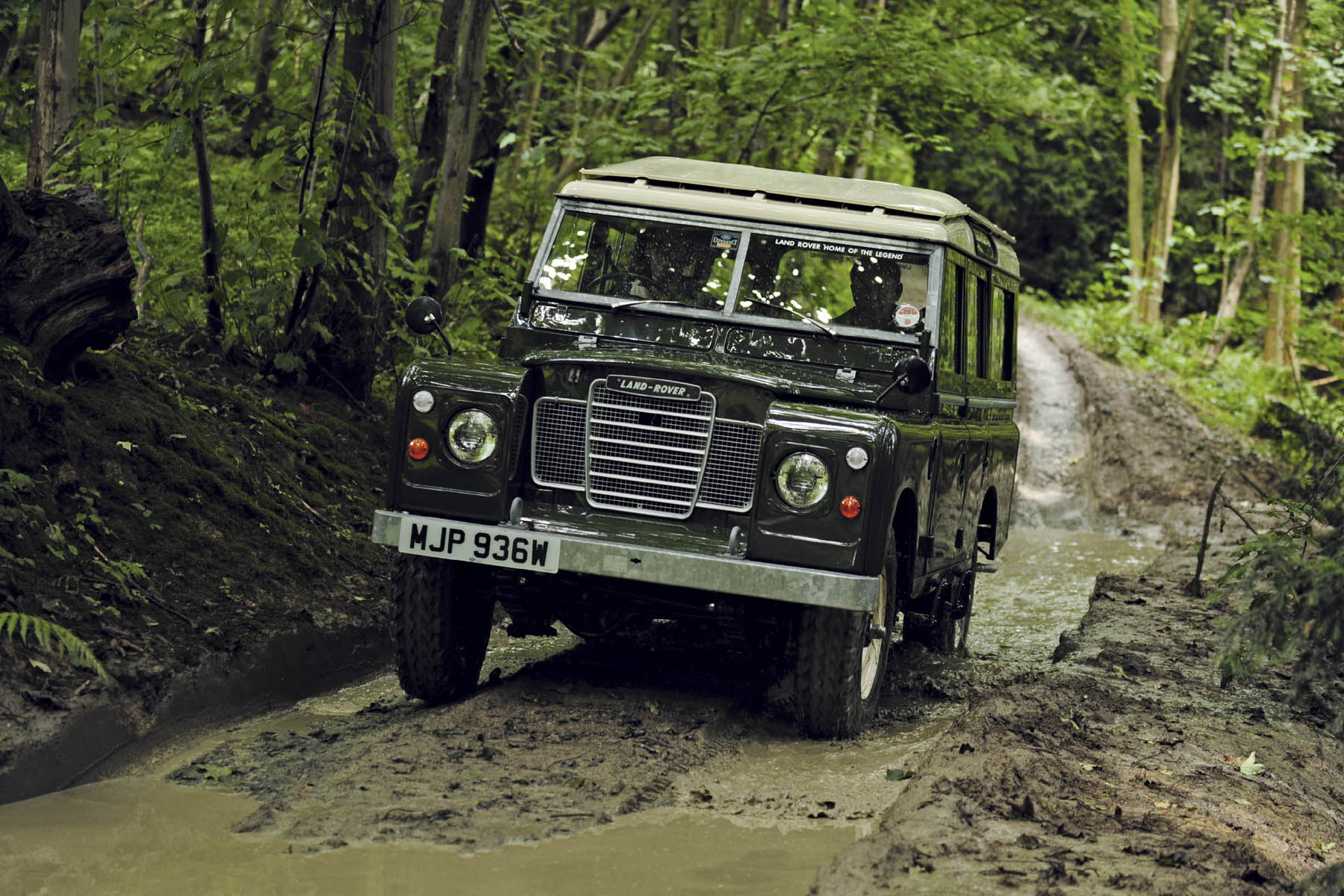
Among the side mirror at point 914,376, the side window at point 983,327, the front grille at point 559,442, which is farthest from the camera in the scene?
the side window at point 983,327

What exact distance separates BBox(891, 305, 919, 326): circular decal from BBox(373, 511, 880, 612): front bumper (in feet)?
5.37

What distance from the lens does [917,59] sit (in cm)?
1359

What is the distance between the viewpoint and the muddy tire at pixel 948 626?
8.84 metres

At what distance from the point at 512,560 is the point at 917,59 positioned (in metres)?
9.19

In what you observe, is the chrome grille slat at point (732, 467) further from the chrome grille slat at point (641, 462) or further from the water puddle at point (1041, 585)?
the water puddle at point (1041, 585)

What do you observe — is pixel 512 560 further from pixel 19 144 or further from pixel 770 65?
pixel 770 65

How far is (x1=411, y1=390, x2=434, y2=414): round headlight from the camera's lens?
20.3 feet

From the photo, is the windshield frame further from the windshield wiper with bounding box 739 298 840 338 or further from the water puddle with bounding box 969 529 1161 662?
the water puddle with bounding box 969 529 1161 662

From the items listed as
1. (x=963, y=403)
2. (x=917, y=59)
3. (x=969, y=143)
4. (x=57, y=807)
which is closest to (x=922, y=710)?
(x=963, y=403)


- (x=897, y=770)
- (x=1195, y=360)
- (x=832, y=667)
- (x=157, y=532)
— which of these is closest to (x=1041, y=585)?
(x=832, y=667)

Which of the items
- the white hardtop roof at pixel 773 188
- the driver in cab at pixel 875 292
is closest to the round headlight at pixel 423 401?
the white hardtop roof at pixel 773 188

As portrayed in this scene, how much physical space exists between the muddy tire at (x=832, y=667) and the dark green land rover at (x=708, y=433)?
1 centimetres

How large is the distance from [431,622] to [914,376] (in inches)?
96.5

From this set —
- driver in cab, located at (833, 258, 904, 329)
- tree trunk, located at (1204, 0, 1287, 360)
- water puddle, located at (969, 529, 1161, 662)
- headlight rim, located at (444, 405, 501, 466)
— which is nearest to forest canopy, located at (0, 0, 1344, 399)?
tree trunk, located at (1204, 0, 1287, 360)
